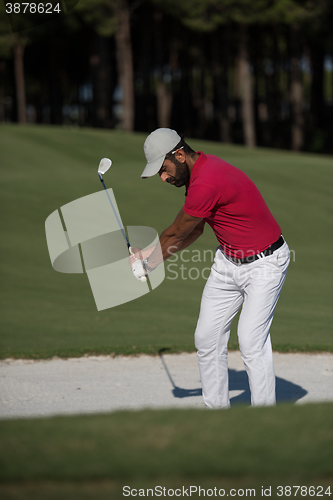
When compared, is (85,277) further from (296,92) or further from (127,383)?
(296,92)

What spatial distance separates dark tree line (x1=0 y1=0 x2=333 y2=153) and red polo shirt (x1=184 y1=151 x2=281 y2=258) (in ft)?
95.2

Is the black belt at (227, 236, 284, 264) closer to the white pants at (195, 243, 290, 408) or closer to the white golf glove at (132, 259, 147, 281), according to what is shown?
the white pants at (195, 243, 290, 408)

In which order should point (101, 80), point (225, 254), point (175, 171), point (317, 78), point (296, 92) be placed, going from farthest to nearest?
point (317, 78) < point (296, 92) < point (101, 80) < point (225, 254) < point (175, 171)

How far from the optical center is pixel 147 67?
38875 millimetres

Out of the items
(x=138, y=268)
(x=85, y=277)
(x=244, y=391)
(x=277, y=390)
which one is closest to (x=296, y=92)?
(x=85, y=277)

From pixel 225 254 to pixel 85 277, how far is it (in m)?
7.22

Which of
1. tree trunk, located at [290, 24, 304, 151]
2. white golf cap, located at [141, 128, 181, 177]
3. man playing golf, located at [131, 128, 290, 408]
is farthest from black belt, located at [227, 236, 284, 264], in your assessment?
tree trunk, located at [290, 24, 304, 151]

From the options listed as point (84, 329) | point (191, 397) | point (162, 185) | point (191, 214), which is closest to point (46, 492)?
point (191, 214)

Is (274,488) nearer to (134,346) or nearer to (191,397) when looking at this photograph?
(191,397)

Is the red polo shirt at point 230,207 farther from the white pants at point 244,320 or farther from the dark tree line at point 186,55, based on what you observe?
the dark tree line at point 186,55

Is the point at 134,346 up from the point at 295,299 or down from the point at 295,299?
up

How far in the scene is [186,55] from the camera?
139ft

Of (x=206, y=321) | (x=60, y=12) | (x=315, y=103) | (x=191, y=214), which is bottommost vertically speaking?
(x=315, y=103)

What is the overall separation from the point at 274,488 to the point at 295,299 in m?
7.37
